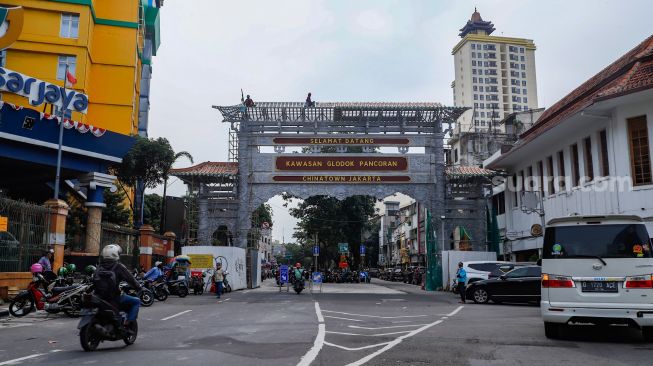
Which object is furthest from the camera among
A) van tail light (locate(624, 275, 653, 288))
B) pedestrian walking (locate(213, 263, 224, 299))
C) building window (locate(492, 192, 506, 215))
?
building window (locate(492, 192, 506, 215))

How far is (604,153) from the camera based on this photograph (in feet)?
66.3

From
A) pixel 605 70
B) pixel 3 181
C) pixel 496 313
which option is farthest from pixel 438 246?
pixel 3 181

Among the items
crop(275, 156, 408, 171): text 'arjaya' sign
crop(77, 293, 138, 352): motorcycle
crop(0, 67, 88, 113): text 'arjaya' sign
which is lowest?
crop(77, 293, 138, 352): motorcycle

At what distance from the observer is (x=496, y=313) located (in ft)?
49.0

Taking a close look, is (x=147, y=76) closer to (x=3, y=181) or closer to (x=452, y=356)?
(x=3, y=181)

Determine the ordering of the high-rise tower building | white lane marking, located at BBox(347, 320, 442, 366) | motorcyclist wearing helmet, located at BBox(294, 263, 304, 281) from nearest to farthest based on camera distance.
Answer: white lane marking, located at BBox(347, 320, 442, 366) < motorcyclist wearing helmet, located at BBox(294, 263, 304, 281) < the high-rise tower building

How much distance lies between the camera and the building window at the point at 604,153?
65.6 ft

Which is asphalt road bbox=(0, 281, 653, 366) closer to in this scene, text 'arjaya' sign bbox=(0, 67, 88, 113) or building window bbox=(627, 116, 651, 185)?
building window bbox=(627, 116, 651, 185)

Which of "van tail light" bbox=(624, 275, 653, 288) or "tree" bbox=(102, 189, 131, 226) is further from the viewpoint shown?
"tree" bbox=(102, 189, 131, 226)

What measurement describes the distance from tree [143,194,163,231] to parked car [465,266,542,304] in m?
33.6

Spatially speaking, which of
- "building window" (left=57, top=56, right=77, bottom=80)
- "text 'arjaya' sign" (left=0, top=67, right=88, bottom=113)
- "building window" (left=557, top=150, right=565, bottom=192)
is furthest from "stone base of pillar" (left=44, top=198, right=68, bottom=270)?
"building window" (left=557, top=150, right=565, bottom=192)

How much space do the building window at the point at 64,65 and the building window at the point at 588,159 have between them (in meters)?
30.5

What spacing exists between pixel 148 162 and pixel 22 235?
47.7ft

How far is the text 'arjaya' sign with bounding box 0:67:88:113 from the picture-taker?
23000mm
